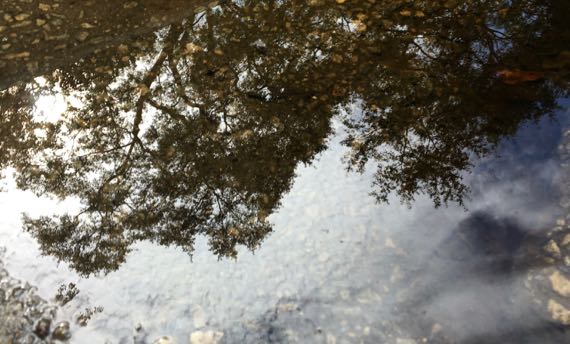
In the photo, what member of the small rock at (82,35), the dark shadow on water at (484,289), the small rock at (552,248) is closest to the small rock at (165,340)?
the dark shadow on water at (484,289)

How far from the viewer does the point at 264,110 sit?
6.18m

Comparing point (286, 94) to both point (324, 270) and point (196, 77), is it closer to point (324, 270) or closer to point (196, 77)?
point (196, 77)

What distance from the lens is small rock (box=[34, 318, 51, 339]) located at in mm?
4039

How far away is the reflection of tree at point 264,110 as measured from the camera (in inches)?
203

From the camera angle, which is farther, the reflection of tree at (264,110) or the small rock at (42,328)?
the reflection of tree at (264,110)

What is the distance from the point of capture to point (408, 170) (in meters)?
5.20

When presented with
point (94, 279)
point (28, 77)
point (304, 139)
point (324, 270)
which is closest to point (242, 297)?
point (324, 270)

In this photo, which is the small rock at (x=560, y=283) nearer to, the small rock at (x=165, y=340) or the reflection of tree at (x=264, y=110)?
the reflection of tree at (x=264, y=110)

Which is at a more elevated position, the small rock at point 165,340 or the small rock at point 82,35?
the small rock at point 82,35

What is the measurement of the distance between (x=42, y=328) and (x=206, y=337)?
1.85m

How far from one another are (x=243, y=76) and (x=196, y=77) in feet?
2.86

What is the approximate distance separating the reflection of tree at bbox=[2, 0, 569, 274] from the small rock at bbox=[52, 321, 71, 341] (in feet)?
2.43

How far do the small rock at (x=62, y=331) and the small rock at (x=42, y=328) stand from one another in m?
0.08

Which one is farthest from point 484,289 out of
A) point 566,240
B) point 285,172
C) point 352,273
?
point 285,172
